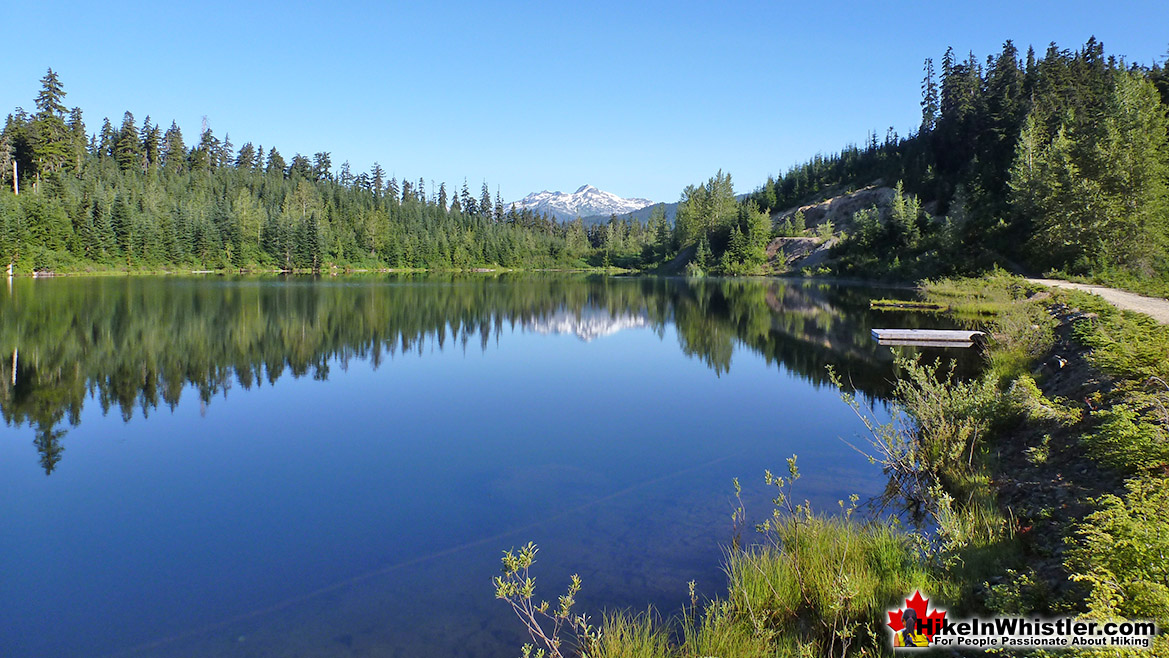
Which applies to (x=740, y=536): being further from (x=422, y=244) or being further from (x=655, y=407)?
(x=422, y=244)

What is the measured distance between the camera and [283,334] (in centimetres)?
2308

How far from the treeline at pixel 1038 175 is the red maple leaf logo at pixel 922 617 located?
30467 millimetres

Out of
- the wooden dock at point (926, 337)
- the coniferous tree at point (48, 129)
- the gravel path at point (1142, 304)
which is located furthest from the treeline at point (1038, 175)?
the coniferous tree at point (48, 129)

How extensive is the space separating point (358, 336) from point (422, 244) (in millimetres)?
95141

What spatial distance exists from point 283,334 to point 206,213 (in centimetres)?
7931

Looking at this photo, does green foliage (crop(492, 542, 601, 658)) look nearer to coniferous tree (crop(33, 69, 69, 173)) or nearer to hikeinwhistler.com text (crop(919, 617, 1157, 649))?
hikeinwhistler.com text (crop(919, 617, 1157, 649))

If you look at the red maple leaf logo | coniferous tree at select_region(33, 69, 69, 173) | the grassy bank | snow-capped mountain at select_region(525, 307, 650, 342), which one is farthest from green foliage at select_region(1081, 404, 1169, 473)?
coniferous tree at select_region(33, 69, 69, 173)

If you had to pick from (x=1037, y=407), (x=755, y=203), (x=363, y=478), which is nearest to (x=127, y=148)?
(x=755, y=203)

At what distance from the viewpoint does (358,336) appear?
23.6m

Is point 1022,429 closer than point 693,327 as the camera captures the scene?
Yes

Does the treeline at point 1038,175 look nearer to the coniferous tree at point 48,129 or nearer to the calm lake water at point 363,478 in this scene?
the calm lake water at point 363,478

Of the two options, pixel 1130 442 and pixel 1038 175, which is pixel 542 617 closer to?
pixel 1130 442

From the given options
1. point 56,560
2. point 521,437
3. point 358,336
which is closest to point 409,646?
point 56,560

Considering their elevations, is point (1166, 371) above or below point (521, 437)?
above
